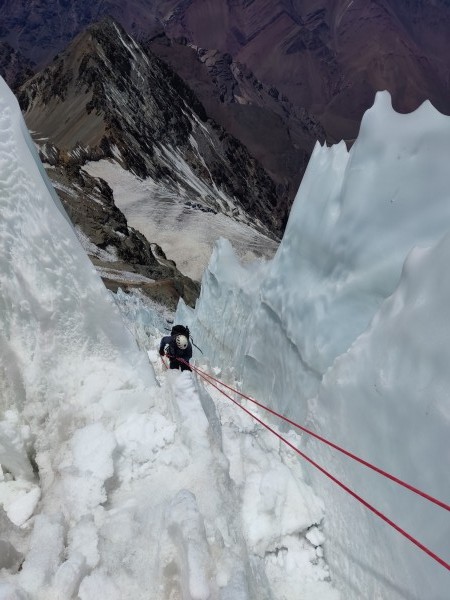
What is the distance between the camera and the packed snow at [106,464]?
3309 millimetres

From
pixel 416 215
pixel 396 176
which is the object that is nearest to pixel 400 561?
pixel 416 215

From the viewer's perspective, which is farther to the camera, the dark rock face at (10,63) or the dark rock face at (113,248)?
the dark rock face at (10,63)

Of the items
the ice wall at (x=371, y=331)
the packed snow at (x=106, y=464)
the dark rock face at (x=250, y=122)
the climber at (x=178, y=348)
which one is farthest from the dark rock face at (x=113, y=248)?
the dark rock face at (x=250, y=122)

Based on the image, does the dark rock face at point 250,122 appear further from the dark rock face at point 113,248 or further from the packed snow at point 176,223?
the dark rock face at point 113,248

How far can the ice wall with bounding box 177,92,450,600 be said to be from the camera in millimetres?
3473

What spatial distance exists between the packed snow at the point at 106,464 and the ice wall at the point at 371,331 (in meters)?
0.60

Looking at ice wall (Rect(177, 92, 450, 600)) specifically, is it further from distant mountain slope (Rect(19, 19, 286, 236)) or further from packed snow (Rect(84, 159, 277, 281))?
distant mountain slope (Rect(19, 19, 286, 236))

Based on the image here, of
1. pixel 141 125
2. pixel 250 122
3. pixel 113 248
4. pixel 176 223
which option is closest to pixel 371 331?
pixel 113 248

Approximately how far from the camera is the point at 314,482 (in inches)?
185

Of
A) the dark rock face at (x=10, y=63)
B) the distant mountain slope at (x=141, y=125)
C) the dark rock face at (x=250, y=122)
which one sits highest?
the dark rock face at (x=250, y=122)

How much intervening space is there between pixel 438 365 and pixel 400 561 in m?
1.43

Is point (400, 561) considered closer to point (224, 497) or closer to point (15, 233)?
point (224, 497)

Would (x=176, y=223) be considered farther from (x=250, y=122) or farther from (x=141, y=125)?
(x=250, y=122)

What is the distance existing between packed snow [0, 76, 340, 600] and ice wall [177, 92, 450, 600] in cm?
60
